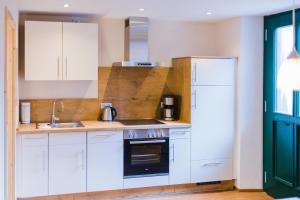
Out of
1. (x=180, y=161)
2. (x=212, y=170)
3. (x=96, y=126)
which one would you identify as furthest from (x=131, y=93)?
(x=212, y=170)

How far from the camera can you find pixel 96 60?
4848 millimetres

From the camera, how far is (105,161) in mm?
4641

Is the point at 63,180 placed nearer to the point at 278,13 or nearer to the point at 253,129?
the point at 253,129

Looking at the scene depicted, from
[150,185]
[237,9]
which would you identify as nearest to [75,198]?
[150,185]

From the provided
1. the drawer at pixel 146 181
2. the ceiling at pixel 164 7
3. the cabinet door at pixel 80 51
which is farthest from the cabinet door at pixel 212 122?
the cabinet door at pixel 80 51

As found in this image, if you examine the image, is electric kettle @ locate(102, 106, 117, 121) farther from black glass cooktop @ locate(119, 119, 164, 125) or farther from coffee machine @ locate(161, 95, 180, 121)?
coffee machine @ locate(161, 95, 180, 121)

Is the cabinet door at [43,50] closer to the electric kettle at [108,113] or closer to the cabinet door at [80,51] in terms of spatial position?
the cabinet door at [80,51]

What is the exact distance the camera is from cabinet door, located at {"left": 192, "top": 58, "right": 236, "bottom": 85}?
4.94 metres

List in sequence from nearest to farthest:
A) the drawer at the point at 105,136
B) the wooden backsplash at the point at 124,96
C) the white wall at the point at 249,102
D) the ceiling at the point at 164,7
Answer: the ceiling at the point at 164,7, the drawer at the point at 105,136, the white wall at the point at 249,102, the wooden backsplash at the point at 124,96

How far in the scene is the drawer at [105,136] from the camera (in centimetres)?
457

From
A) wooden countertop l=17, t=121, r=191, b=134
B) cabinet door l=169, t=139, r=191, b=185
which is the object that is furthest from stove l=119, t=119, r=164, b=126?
cabinet door l=169, t=139, r=191, b=185

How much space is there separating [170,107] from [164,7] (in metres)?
1.44

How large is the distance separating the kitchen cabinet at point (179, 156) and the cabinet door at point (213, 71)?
0.69m

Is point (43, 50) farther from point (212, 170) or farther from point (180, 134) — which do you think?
point (212, 170)
